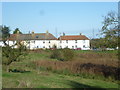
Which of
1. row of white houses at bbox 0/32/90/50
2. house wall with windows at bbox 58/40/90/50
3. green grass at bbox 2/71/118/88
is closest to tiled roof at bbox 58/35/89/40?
row of white houses at bbox 0/32/90/50

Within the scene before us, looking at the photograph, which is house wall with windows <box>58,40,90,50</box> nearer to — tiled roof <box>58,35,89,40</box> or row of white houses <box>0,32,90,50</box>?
row of white houses <box>0,32,90,50</box>

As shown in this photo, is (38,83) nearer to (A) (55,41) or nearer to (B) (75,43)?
(A) (55,41)

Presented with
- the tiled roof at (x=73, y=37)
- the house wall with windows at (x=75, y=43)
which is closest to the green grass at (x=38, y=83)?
the house wall with windows at (x=75, y=43)

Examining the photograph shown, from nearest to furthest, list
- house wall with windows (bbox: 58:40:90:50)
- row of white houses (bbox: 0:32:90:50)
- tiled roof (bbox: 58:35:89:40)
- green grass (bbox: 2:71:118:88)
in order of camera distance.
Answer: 1. green grass (bbox: 2:71:118:88)
2. row of white houses (bbox: 0:32:90:50)
3. house wall with windows (bbox: 58:40:90:50)
4. tiled roof (bbox: 58:35:89:40)

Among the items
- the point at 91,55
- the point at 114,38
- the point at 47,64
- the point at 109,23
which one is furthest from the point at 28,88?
the point at 91,55

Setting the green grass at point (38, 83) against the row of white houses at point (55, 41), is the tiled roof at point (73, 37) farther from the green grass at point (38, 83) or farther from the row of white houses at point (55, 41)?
the green grass at point (38, 83)

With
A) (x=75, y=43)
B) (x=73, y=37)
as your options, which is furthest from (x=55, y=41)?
(x=75, y=43)

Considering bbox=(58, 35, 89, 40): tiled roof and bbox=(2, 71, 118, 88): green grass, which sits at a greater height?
bbox=(58, 35, 89, 40): tiled roof

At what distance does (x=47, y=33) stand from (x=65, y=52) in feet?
180

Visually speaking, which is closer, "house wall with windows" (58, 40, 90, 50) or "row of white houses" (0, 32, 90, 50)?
"row of white houses" (0, 32, 90, 50)

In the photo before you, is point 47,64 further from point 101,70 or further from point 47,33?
point 47,33

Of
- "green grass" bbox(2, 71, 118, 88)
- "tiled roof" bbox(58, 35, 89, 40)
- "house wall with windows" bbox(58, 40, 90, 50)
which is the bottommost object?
"green grass" bbox(2, 71, 118, 88)

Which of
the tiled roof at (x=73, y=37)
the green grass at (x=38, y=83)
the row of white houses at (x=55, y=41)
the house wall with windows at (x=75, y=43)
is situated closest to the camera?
the green grass at (x=38, y=83)

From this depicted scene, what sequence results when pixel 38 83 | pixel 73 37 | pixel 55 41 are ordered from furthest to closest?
1. pixel 73 37
2. pixel 55 41
3. pixel 38 83
